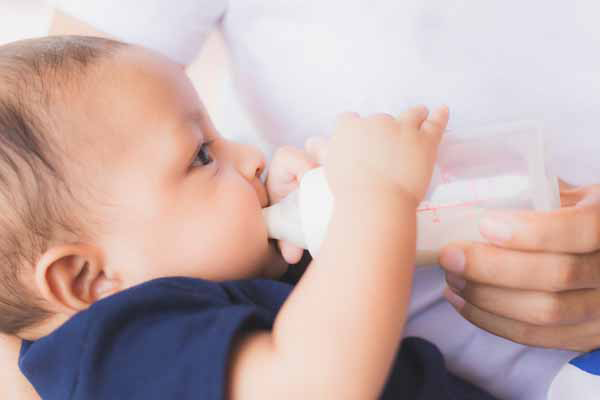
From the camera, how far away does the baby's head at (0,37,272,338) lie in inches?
25.7

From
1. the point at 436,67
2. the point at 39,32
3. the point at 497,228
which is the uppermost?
the point at 436,67

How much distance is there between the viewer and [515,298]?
691 mm

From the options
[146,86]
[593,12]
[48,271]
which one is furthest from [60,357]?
[593,12]

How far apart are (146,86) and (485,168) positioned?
1.40ft

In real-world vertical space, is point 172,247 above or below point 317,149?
below

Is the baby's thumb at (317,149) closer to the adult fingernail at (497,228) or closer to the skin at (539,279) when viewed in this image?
the skin at (539,279)

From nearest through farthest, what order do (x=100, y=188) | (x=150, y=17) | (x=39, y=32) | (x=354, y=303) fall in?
(x=354, y=303), (x=100, y=188), (x=150, y=17), (x=39, y=32)

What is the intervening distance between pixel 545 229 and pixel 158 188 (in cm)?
43

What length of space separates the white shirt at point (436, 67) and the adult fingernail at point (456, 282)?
14 centimetres

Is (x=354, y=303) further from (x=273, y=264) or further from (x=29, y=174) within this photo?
(x=29, y=174)

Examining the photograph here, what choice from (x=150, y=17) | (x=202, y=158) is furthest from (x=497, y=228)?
(x=150, y=17)

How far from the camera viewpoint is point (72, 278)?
0.68 m

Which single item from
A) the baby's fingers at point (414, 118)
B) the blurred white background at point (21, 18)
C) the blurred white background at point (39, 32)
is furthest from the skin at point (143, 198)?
the blurred white background at point (21, 18)

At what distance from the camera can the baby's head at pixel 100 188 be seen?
2.15ft
